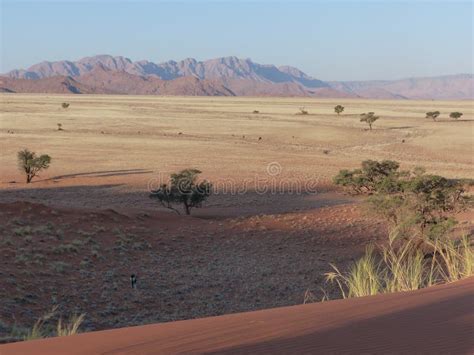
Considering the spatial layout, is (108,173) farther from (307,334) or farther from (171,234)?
(307,334)

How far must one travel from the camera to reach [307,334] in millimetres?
5348

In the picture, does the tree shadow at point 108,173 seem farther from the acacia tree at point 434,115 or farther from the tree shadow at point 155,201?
the acacia tree at point 434,115

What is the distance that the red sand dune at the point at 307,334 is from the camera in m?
4.95

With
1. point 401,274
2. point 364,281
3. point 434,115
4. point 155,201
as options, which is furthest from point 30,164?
point 434,115

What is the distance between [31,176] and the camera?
30547mm

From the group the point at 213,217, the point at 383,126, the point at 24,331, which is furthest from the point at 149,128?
the point at 24,331

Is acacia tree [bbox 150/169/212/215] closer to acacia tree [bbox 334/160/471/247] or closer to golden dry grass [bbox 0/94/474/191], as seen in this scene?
golden dry grass [bbox 0/94/474/191]

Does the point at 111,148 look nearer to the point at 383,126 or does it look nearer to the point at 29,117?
the point at 29,117

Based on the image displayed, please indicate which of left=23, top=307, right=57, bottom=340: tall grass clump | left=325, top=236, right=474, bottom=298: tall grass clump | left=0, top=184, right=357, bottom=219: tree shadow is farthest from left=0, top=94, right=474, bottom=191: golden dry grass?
left=23, top=307, right=57, bottom=340: tall grass clump

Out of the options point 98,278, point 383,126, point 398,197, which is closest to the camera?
point 98,278

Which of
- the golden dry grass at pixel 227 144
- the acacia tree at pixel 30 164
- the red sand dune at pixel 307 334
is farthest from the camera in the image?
the golden dry grass at pixel 227 144

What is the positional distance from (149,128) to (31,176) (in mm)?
32751

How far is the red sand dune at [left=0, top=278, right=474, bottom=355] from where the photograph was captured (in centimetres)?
495

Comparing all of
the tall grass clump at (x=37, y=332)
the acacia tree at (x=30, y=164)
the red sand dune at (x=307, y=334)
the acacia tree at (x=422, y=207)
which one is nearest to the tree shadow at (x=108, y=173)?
the acacia tree at (x=30, y=164)
